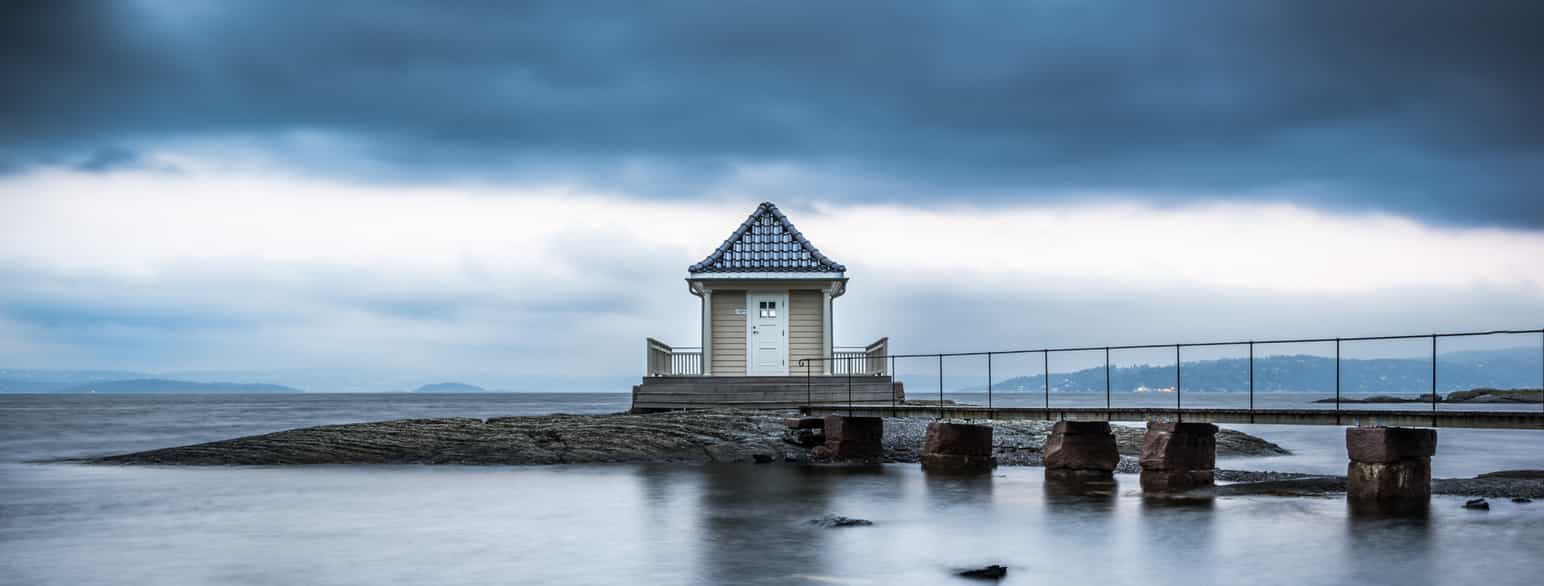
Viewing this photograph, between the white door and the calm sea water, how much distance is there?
799 centimetres

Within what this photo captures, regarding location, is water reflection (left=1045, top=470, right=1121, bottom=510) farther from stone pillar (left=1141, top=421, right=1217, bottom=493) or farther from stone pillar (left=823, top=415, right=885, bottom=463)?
stone pillar (left=823, top=415, right=885, bottom=463)

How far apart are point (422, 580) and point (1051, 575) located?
594 centimetres

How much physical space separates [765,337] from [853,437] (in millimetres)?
Answer: 5673

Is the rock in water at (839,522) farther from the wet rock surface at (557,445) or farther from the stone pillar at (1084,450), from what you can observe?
the wet rock surface at (557,445)

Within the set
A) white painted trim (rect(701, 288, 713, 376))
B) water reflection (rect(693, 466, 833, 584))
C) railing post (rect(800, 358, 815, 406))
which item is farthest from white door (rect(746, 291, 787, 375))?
water reflection (rect(693, 466, 833, 584))

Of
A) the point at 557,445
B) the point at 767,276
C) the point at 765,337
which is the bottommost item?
the point at 557,445

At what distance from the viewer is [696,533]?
15.5 meters

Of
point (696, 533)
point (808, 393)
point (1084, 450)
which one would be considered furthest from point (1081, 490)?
point (808, 393)

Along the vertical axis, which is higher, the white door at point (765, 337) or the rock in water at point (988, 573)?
the white door at point (765, 337)

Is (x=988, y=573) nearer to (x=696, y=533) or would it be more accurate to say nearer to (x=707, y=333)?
(x=696, y=533)

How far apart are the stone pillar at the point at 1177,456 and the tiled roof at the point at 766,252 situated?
11.7 metres

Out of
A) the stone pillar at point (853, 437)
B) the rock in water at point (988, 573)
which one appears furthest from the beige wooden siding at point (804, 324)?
the rock in water at point (988, 573)

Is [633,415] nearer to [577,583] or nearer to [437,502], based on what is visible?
[437,502]

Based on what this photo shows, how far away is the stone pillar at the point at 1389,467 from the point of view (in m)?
17.2
